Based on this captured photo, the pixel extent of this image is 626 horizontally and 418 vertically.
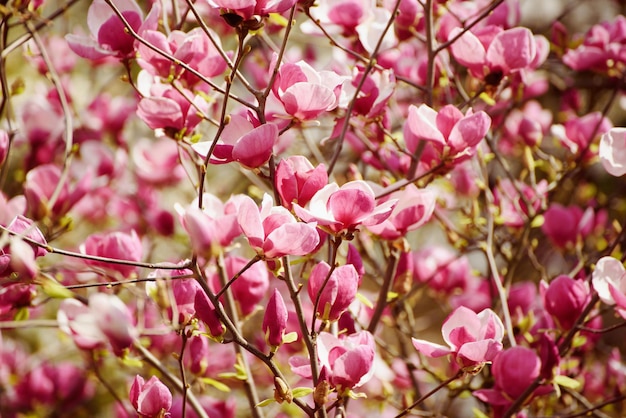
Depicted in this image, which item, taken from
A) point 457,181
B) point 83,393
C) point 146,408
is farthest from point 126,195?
point 146,408

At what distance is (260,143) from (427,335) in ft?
10.1

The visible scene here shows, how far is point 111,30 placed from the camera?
85 cm

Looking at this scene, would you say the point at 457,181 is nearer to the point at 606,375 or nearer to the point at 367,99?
the point at 606,375

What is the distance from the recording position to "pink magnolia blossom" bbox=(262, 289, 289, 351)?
716mm

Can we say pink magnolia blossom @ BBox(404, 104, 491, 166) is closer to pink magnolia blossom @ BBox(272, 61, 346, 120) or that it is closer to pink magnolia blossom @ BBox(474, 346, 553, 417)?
pink magnolia blossom @ BBox(272, 61, 346, 120)

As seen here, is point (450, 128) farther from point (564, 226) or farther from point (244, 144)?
point (564, 226)

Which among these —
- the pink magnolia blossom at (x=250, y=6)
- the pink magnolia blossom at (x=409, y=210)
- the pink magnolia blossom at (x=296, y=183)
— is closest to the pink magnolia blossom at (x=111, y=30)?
the pink magnolia blossom at (x=250, y=6)

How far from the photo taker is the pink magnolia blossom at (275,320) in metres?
0.72

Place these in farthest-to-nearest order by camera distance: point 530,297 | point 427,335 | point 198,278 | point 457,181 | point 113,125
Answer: point 427,335
point 113,125
point 457,181
point 530,297
point 198,278

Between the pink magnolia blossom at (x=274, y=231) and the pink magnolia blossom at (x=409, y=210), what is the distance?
7.9 inches

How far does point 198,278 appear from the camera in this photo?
663mm

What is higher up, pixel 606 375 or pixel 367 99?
pixel 367 99

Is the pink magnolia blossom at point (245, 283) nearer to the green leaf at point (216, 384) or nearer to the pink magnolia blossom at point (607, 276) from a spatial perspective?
the green leaf at point (216, 384)

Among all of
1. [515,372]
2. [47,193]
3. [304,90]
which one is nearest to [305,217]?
[304,90]
